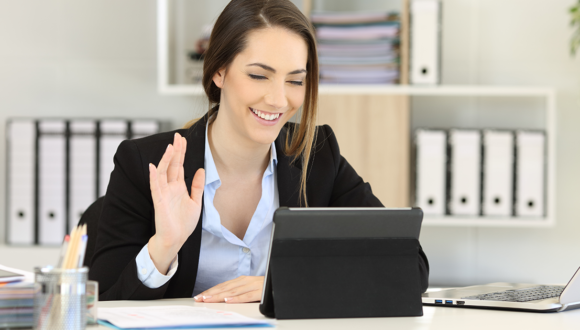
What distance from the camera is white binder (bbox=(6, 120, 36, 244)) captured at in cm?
223

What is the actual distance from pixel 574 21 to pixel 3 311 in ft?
7.01

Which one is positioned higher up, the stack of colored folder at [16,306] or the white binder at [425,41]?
the white binder at [425,41]

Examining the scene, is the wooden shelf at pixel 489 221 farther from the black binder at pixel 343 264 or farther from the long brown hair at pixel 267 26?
the black binder at pixel 343 264

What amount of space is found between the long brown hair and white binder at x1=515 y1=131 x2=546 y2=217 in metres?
1.04

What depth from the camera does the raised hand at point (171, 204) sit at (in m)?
1.04

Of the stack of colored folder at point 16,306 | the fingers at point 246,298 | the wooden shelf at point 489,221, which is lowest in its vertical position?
the fingers at point 246,298

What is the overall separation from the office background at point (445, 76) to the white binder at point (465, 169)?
0.29 metres

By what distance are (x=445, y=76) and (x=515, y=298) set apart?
5.01 feet

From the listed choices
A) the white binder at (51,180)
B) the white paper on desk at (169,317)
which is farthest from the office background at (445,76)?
the white paper on desk at (169,317)

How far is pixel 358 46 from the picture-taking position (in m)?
2.16

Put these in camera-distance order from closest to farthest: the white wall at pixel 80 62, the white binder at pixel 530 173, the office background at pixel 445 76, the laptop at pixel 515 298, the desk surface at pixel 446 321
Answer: the desk surface at pixel 446 321
the laptop at pixel 515 298
the white binder at pixel 530 173
the office background at pixel 445 76
the white wall at pixel 80 62

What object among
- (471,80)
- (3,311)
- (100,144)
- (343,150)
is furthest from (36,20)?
(3,311)

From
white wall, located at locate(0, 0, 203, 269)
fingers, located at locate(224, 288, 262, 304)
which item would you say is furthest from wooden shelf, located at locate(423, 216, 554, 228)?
fingers, located at locate(224, 288, 262, 304)

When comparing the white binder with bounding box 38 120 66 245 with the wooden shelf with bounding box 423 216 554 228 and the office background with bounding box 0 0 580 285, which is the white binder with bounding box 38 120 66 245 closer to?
the office background with bounding box 0 0 580 285
